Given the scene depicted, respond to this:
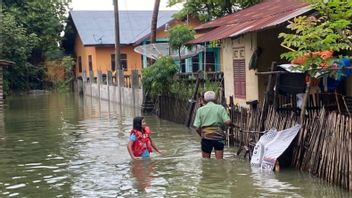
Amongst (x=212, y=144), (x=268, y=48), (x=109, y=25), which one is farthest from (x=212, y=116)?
(x=109, y=25)

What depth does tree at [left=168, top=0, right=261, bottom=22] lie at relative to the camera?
26.4 meters

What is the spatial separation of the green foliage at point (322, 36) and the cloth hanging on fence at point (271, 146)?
1.39 m

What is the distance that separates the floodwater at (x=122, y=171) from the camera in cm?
963

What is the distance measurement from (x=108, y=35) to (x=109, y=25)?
1.59 meters

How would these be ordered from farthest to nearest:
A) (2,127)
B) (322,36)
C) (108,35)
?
(108,35) → (2,127) → (322,36)

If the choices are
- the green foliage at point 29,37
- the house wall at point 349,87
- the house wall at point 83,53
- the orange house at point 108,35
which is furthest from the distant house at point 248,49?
the house wall at point 83,53

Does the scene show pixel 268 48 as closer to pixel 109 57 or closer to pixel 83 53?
pixel 109 57

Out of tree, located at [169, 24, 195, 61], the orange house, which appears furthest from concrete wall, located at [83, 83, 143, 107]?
tree, located at [169, 24, 195, 61]

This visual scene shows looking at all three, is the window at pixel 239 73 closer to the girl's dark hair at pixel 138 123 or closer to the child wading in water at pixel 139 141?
the child wading in water at pixel 139 141

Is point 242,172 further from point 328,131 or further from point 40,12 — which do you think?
point 40,12

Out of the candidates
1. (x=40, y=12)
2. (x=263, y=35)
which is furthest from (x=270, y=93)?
(x=40, y=12)

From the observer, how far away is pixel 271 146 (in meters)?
10.9

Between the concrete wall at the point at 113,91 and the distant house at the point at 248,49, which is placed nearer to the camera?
the distant house at the point at 248,49

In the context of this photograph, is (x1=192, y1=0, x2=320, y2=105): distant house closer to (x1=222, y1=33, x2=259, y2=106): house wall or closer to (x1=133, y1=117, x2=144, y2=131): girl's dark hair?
(x1=222, y1=33, x2=259, y2=106): house wall
